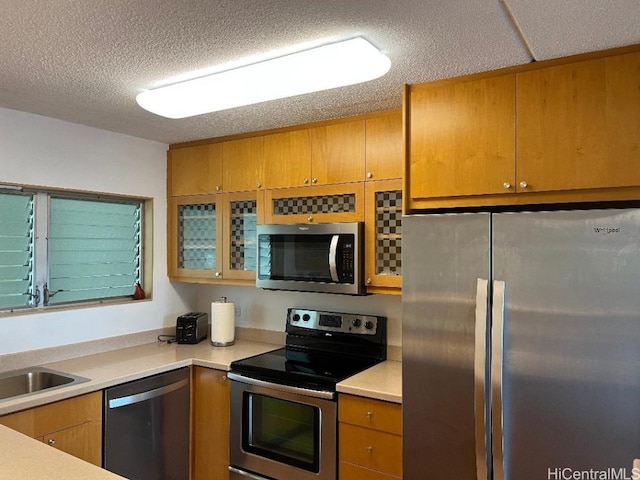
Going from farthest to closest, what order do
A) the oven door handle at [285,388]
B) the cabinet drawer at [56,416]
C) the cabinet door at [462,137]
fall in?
1. the oven door handle at [285,388]
2. the cabinet drawer at [56,416]
3. the cabinet door at [462,137]

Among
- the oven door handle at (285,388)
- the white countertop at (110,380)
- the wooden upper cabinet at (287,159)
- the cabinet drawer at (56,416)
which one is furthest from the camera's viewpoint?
the wooden upper cabinet at (287,159)

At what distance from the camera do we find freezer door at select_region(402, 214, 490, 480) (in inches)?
74.8

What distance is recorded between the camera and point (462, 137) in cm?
212

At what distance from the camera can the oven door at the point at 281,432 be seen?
2.49 m

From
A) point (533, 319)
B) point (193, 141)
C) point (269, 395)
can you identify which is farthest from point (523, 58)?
point (193, 141)

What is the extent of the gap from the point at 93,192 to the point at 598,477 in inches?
116

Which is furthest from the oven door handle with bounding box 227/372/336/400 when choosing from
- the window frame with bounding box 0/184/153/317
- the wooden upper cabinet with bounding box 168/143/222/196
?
the wooden upper cabinet with bounding box 168/143/222/196

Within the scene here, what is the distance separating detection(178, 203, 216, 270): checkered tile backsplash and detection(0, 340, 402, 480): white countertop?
57 cm

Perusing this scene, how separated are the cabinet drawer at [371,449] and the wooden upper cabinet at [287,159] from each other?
4.58 ft

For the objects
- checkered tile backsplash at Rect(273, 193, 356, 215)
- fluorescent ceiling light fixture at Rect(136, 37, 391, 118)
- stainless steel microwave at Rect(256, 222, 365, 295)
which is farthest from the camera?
checkered tile backsplash at Rect(273, 193, 356, 215)

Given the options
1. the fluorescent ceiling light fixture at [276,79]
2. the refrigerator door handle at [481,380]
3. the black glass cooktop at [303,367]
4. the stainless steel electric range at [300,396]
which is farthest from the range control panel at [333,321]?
the fluorescent ceiling light fixture at [276,79]

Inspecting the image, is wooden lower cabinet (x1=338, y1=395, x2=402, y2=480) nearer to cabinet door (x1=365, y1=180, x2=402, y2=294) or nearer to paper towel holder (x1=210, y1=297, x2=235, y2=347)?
cabinet door (x1=365, y1=180, x2=402, y2=294)

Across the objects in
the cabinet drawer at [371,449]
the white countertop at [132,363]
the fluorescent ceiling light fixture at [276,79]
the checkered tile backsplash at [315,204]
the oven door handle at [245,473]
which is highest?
the fluorescent ceiling light fixture at [276,79]

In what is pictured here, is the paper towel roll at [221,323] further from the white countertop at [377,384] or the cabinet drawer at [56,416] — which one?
the white countertop at [377,384]
